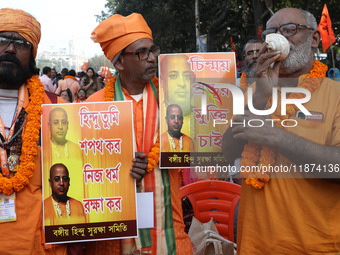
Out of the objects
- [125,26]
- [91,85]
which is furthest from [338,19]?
[125,26]

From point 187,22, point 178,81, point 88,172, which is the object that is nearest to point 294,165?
point 178,81

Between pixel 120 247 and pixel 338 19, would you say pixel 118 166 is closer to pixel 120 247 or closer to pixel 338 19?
pixel 120 247

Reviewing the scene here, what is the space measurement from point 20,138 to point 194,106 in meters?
1.12

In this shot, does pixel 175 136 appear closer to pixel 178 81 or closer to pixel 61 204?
pixel 178 81

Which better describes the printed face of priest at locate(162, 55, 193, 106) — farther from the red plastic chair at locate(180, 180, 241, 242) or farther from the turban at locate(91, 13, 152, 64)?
the red plastic chair at locate(180, 180, 241, 242)

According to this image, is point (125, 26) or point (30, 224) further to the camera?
point (125, 26)

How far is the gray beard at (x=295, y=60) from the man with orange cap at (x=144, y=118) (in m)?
0.91

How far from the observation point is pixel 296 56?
2516 millimetres

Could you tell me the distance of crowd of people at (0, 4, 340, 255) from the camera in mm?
2244

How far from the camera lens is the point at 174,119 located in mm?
2797

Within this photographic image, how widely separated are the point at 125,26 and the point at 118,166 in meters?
1.02

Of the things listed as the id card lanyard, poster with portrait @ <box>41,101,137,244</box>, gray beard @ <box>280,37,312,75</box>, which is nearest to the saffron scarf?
poster with portrait @ <box>41,101,137,244</box>

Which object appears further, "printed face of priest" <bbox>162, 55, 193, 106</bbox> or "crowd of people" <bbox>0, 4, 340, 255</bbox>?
"printed face of priest" <bbox>162, 55, 193, 106</bbox>

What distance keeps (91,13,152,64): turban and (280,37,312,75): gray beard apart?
40.5 inches
